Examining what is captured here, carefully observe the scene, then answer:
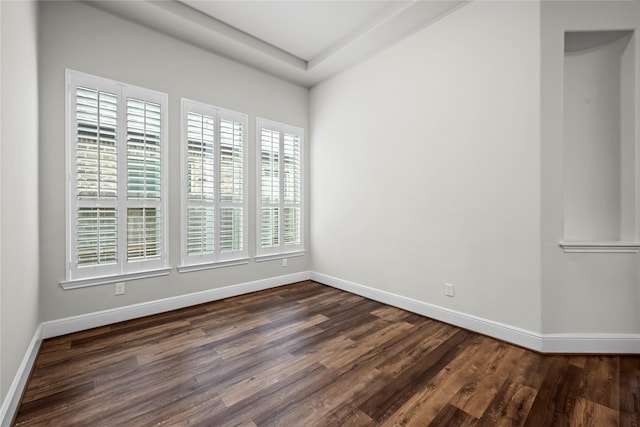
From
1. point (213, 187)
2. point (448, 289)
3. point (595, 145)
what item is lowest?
point (448, 289)

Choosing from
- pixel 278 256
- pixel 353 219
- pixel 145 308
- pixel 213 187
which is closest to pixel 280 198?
pixel 278 256

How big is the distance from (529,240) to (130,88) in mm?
3994

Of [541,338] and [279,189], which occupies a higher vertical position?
[279,189]

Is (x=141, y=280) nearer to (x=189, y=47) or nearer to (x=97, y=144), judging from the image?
(x=97, y=144)

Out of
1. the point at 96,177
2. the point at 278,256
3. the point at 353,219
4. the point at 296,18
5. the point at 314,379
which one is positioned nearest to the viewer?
the point at 314,379

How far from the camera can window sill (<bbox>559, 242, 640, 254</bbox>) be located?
2.13 metres

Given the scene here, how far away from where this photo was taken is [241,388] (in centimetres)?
176

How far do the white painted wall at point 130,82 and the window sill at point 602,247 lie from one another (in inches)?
128

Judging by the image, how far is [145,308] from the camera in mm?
2916

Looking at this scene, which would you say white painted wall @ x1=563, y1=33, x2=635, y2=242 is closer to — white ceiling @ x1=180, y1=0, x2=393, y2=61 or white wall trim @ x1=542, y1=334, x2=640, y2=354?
white wall trim @ x1=542, y1=334, x2=640, y2=354

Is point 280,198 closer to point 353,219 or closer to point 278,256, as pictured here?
point 278,256

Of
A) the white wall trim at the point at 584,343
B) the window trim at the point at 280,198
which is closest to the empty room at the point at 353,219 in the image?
the white wall trim at the point at 584,343

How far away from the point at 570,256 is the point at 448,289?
3.26 feet

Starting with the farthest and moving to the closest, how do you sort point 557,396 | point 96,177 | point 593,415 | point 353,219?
1. point 353,219
2. point 96,177
3. point 557,396
4. point 593,415
